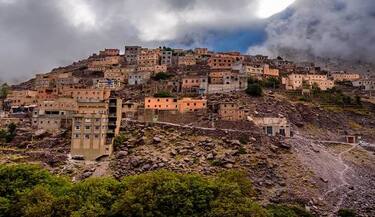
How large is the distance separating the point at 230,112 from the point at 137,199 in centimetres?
2916

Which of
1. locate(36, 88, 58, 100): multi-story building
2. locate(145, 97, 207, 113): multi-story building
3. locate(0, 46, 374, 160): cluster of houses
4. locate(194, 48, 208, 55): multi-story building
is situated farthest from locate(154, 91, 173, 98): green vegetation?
locate(194, 48, 208, 55): multi-story building

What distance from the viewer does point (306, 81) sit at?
96875 millimetres

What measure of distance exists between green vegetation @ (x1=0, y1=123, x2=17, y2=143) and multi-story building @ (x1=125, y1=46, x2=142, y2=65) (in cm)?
3801

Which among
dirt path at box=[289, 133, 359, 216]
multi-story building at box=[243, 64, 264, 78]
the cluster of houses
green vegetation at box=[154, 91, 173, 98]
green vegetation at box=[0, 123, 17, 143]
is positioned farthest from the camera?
multi-story building at box=[243, 64, 264, 78]

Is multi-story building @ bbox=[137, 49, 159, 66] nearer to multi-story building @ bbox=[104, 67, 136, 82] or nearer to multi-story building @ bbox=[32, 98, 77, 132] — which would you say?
multi-story building @ bbox=[104, 67, 136, 82]

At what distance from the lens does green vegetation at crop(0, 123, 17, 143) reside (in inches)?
2879

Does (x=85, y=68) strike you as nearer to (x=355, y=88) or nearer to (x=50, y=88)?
(x=50, y=88)

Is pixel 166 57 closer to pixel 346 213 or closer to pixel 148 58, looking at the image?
pixel 148 58

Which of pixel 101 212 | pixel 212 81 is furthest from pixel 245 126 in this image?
pixel 101 212

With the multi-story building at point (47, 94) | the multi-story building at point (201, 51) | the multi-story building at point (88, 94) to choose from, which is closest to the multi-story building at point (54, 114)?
the multi-story building at point (88, 94)

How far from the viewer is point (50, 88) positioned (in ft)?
300

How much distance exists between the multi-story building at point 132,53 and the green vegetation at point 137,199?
60.0 meters

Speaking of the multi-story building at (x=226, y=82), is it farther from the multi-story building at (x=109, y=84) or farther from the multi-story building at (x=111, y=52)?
the multi-story building at (x=111, y=52)

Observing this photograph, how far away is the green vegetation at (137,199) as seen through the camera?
44812 mm
